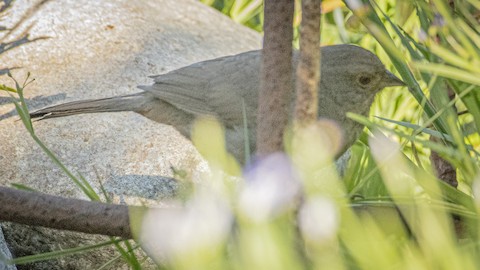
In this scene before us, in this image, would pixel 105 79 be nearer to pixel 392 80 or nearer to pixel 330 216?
pixel 392 80

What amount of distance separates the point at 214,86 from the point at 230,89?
0.08 metres

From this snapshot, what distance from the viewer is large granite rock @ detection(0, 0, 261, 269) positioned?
107 inches

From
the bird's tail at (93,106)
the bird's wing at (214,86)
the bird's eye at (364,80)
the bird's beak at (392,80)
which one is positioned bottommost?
the bird's tail at (93,106)

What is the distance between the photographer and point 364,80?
3254mm

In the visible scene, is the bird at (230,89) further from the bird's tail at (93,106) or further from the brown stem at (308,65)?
the brown stem at (308,65)

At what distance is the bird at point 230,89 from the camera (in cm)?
310

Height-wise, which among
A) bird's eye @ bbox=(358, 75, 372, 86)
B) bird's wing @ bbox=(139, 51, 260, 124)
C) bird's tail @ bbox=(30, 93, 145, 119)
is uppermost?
bird's eye @ bbox=(358, 75, 372, 86)

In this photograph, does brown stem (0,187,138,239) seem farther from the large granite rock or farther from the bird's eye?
the bird's eye

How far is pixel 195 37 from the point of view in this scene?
3.70 m

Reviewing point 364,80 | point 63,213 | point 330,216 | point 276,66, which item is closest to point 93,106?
point 364,80

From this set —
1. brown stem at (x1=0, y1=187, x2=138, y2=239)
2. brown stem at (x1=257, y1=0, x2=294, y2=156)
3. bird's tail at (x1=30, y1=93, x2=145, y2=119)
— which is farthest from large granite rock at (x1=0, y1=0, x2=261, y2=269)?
brown stem at (x1=257, y1=0, x2=294, y2=156)

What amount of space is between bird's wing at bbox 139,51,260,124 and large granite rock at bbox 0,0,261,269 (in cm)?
14

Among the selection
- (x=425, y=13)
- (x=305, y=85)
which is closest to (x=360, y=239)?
(x=305, y=85)

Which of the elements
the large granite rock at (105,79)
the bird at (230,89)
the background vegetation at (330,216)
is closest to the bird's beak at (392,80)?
the bird at (230,89)
